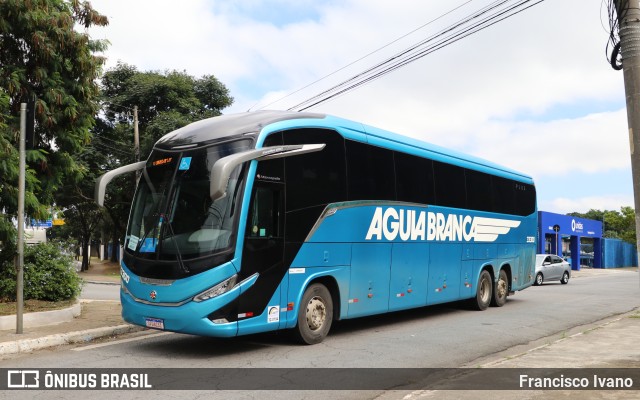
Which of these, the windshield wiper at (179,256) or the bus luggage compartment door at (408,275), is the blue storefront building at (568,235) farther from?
the windshield wiper at (179,256)

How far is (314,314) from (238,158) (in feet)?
10.4

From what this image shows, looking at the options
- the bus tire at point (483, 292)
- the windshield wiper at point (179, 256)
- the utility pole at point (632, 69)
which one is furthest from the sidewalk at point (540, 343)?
the bus tire at point (483, 292)

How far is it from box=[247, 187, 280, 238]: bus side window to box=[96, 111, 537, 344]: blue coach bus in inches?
0.8

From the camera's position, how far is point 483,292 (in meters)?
15.5

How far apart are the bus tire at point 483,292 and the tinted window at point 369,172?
5.00 metres

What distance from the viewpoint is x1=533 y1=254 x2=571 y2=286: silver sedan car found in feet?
93.9

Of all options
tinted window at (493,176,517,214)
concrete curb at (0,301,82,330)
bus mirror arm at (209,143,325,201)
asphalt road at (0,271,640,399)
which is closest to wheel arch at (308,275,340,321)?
asphalt road at (0,271,640,399)

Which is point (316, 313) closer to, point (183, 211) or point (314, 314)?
point (314, 314)

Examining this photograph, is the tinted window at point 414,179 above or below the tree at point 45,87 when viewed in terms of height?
below

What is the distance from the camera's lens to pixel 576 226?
53250mm

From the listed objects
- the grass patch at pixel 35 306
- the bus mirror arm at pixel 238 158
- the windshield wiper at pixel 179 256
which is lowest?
the grass patch at pixel 35 306

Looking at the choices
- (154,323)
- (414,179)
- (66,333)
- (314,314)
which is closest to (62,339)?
(66,333)

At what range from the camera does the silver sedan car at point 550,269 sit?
93.9 ft

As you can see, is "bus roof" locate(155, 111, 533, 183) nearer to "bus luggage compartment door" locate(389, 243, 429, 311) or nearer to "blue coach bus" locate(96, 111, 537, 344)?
"blue coach bus" locate(96, 111, 537, 344)
